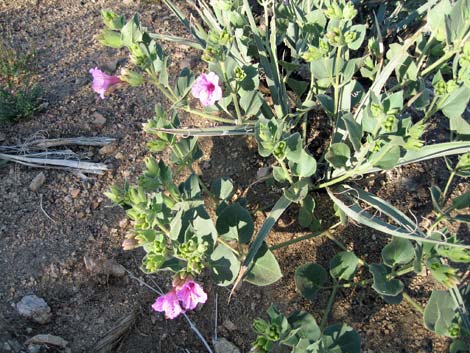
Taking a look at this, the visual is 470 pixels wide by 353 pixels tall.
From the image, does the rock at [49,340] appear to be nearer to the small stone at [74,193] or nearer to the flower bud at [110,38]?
the small stone at [74,193]

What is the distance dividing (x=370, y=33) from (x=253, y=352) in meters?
1.82

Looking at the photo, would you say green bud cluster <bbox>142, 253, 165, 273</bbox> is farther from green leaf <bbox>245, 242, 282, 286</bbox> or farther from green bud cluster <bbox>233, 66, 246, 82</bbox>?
green bud cluster <bbox>233, 66, 246, 82</bbox>

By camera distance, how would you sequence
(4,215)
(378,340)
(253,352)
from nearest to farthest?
(253,352) → (378,340) → (4,215)

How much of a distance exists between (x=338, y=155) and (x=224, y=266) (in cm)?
63

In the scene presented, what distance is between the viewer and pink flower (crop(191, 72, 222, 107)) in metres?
1.92

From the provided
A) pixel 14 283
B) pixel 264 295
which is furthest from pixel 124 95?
pixel 264 295

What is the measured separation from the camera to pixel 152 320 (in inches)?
87.3

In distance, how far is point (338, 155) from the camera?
83.8 inches

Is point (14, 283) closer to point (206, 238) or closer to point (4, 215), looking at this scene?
point (4, 215)

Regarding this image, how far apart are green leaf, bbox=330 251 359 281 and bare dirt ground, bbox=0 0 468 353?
7.4 inches

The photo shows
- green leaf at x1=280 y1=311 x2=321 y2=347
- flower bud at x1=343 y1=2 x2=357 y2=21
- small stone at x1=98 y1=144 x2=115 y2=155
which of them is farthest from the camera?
small stone at x1=98 y1=144 x2=115 y2=155

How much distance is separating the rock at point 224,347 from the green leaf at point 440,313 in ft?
2.39

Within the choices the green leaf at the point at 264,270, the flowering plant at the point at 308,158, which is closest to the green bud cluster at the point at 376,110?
the flowering plant at the point at 308,158

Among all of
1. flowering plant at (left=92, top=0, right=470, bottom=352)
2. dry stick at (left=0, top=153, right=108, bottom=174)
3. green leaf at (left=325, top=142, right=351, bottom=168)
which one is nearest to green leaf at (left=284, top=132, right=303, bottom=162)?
flowering plant at (left=92, top=0, right=470, bottom=352)
